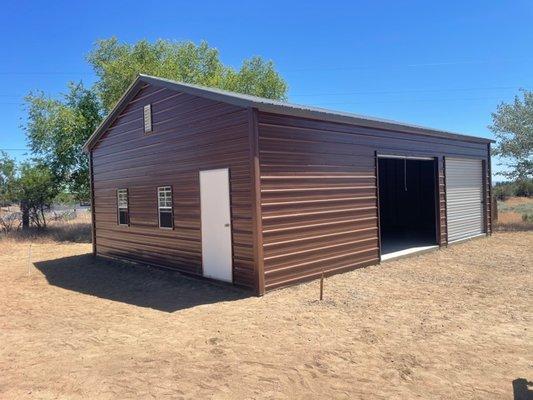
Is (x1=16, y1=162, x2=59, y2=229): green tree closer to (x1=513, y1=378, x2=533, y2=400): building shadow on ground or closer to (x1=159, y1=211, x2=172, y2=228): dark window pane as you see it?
(x1=159, y1=211, x2=172, y2=228): dark window pane

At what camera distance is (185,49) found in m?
28.1

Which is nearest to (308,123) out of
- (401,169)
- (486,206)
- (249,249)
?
(249,249)

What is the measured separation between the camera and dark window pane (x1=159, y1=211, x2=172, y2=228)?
10.1 m

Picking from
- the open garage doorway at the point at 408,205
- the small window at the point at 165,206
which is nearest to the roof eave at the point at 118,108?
the small window at the point at 165,206

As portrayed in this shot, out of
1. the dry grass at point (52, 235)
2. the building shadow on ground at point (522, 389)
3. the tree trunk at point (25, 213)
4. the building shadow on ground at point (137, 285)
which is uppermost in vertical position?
the tree trunk at point (25, 213)

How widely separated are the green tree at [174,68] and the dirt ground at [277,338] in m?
16.1

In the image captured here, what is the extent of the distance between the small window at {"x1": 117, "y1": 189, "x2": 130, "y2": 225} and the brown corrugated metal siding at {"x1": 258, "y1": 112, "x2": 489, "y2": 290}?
18.1 ft

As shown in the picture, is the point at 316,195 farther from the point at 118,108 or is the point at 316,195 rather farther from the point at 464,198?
the point at 464,198

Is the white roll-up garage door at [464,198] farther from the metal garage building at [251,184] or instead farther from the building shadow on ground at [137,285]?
the building shadow on ground at [137,285]

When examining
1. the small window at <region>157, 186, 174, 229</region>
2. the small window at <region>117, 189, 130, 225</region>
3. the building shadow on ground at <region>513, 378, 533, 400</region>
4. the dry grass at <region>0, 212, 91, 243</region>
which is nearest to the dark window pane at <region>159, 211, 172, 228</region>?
the small window at <region>157, 186, 174, 229</region>

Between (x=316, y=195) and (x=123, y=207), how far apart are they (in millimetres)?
6003

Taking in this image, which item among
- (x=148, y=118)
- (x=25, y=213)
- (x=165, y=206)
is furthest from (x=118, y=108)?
(x=25, y=213)

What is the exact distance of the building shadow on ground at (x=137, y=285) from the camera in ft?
25.0

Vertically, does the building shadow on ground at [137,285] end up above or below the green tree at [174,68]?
below
